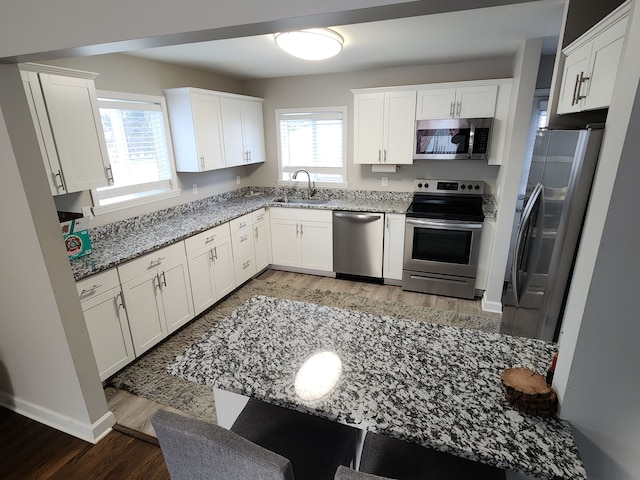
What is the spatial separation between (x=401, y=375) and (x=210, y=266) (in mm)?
2598

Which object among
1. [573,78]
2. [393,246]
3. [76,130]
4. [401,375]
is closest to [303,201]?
[393,246]

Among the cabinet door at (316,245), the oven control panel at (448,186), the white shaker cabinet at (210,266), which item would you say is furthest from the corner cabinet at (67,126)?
the oven control panel at (448,186)

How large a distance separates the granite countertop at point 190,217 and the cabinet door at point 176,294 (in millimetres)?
237

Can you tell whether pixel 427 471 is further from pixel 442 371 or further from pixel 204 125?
pixel 204 125

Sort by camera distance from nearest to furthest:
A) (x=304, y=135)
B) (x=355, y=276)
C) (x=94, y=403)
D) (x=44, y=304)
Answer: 1. (x=44, y=304)
2. (x=94, y=403)
3. (x=355, y=276)
4. (x=304, y=135)

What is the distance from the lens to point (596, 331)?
0.86 m

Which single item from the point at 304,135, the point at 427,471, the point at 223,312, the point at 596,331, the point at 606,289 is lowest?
the point at 223,312

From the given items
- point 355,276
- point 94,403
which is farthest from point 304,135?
point 94,403

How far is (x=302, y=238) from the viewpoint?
4.20 meters

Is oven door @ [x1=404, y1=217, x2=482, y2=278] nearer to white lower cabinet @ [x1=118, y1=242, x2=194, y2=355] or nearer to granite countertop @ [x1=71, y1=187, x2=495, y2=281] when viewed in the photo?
granite countertop @ [x1=71, y1=187, x2=495, y2=281]

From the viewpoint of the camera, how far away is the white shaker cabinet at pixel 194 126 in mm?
3363

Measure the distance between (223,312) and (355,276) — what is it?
165 cm

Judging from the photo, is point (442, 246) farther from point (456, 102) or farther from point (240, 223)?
point (240, 223)

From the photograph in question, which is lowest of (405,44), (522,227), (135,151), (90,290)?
(90,290)
